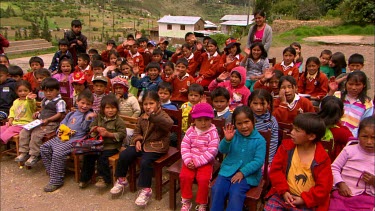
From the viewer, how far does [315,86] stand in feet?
15.9

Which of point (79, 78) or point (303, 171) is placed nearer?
point (303, 171)

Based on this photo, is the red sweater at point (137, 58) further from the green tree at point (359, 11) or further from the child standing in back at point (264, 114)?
the green tree at point (359, 11)

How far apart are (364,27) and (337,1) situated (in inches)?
280

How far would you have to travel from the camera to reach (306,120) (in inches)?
103

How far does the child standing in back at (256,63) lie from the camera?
5.26m

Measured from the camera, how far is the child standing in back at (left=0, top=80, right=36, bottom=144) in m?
4.65

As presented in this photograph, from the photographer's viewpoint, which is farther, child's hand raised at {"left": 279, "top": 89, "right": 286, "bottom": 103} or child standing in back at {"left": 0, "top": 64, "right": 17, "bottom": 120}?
child standing in back at {"left": 0, "top": 64, "right": 17, "bottom": 120}

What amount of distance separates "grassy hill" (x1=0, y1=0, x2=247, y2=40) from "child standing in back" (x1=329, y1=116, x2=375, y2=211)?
33.4 meters

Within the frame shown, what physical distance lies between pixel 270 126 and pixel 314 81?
189 cm

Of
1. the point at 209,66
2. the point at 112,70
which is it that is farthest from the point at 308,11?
the point at 112,70

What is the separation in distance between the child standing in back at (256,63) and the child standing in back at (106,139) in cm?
246

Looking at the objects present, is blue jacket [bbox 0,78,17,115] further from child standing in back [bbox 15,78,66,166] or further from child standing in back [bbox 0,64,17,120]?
child standing in back [bbox 15,78,66,166]

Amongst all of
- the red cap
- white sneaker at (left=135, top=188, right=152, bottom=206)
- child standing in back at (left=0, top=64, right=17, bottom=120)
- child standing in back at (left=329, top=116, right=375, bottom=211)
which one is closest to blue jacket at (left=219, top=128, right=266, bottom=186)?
child standing in back at (left=329, top=116, right=375, bottom=211)

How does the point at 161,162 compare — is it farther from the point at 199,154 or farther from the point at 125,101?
the point at 125,101
